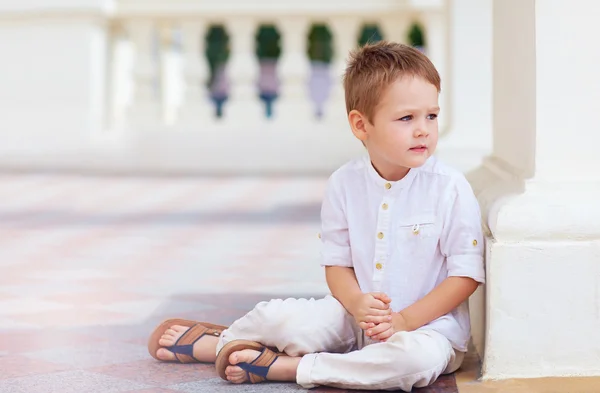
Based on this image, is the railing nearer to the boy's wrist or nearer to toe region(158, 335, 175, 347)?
toe region(158, 335, 175, 347)

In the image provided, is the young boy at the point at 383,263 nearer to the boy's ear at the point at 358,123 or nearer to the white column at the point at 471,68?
the boy's ear at the point at 358,123

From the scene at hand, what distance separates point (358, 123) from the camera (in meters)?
2.54

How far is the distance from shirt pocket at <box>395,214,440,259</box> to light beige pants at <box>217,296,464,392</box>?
19 centimetres

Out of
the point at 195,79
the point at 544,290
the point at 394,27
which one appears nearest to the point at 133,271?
the point at 544,290

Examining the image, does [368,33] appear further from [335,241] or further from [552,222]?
[552,222]

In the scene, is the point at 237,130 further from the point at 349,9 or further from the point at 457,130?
the point at 457,130

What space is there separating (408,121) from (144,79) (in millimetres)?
6104

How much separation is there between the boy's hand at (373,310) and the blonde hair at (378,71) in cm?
41

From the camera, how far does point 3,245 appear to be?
4.85 metres

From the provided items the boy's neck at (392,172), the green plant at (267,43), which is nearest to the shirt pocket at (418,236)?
the boy's neck at (392,172)

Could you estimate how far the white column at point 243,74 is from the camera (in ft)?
27.1

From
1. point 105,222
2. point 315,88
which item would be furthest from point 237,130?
point 105,222

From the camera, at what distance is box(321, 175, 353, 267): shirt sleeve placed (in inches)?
102

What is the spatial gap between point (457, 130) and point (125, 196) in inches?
115
